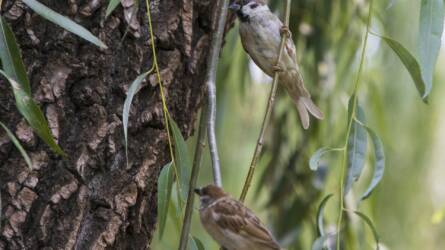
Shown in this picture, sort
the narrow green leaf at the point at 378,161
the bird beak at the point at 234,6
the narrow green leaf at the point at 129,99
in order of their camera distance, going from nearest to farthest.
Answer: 1. the narrow green leaf at the point at 129,99
2. the narrow green leaf at the point at 378,161
3. the bird beak at the point at 234,6

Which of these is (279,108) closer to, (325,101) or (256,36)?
(325,101)

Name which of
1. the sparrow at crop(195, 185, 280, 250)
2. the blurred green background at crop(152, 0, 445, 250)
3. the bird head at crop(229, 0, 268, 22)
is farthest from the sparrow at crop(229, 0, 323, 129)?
the sparrow at crop(195, 185, 280, 250)

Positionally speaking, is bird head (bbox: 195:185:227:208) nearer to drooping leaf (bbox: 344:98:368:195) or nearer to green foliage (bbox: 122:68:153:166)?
green foliage (bbox: 122:68:153:166)

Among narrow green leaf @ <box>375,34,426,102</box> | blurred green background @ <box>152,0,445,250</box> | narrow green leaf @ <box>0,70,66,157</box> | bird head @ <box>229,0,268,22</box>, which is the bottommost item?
blurred green background @ <box>152,0,445,250</box>

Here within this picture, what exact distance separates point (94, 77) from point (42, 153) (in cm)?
22

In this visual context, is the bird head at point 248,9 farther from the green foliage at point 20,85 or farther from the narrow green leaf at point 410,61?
the green foliage at point 20,85

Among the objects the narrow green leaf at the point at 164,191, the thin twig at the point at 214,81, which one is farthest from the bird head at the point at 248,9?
the narrow green leaf at the point at 164,191

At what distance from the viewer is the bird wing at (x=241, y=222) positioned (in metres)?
1.99

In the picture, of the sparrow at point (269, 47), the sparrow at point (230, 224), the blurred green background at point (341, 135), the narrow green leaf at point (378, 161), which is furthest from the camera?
the blurred green background at point (341, 135)

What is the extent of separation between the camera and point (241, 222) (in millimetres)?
1999

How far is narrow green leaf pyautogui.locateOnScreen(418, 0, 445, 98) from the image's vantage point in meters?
1.93

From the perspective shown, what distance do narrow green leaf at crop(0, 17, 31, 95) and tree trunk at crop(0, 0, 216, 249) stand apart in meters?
0.18

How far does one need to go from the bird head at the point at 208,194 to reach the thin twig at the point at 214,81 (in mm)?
101

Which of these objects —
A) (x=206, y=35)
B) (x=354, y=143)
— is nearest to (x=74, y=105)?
(x=206, y=35)
